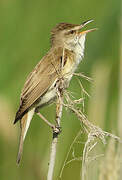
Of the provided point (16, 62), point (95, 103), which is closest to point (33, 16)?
point (16, 62)

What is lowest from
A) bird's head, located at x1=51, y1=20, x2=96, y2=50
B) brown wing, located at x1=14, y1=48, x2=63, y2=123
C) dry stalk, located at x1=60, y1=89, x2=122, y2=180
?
dry stalk, located at x1=60, y1=89, x2=122, y2=180

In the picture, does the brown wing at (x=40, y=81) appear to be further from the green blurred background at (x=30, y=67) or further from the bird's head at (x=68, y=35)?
the bird's head at (x=68, y=35)

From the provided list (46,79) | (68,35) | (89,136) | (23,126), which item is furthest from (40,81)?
(89,136)

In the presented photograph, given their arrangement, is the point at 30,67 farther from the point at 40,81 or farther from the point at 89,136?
the point at 89,136

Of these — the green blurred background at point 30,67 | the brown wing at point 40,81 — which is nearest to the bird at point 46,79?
the brown wing at point 40,81

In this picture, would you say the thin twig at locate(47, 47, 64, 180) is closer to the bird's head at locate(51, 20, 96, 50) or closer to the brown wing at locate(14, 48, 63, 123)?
the brown wing at locate(14, 48, 63, 123)

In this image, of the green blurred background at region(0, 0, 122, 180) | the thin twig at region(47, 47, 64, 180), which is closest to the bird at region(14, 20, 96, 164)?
the green blurred background at region(0, 0, 122, 180)
